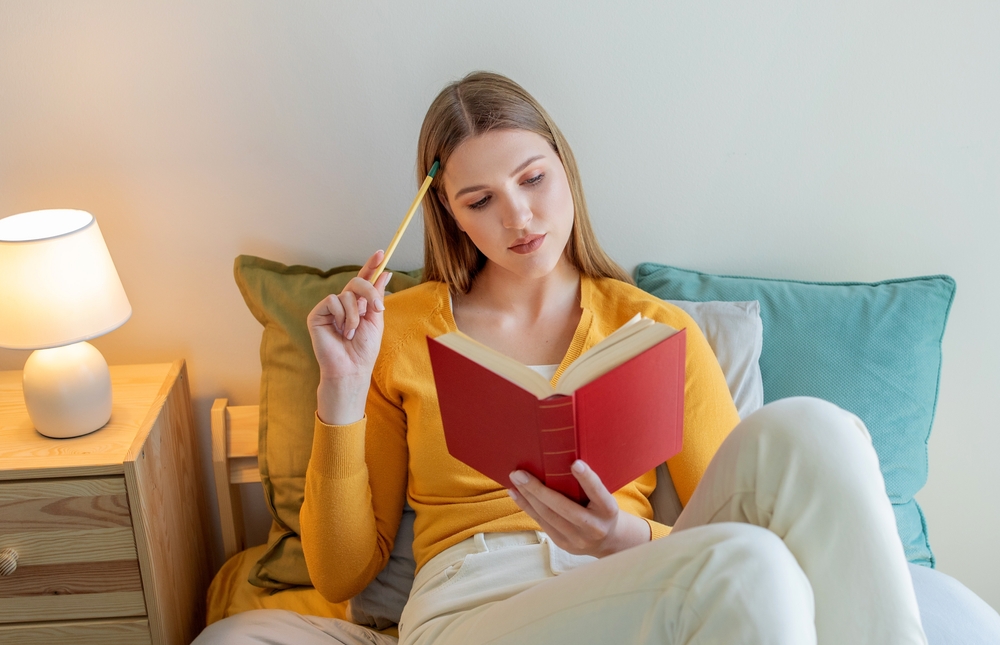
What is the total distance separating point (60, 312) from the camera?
129 centimetres

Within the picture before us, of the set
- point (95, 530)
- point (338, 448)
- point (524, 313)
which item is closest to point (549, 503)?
point (338, 448)

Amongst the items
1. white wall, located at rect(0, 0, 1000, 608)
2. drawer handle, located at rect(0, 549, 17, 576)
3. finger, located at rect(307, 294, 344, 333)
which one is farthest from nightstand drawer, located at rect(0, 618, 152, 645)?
finger, located at rect(307, 294, 344, 333)

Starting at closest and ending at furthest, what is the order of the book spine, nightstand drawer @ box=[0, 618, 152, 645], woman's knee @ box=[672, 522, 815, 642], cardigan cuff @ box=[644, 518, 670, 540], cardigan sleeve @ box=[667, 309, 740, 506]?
1. woman's knee @ box=[672, 522, 815, 642]
2. the book spine
3. cardigan cuff @ box=[644, 518, 670, 540]
4. cardigan sleeve @ box=[667, 309, 740, 506]
5. nightstand drawer @ box=[0, 618, 152, 645]

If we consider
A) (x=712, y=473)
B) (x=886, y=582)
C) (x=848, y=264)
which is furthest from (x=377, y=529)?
(x=848, y=264)

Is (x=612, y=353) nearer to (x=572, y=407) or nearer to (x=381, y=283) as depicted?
(x=572, y=407)

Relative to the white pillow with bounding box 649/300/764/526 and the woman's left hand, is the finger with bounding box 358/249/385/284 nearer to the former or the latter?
the woman's left hand

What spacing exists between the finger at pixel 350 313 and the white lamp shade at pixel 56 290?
447mm

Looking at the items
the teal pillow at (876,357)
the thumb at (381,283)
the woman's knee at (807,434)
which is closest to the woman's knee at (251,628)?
the thumb at (381,283)

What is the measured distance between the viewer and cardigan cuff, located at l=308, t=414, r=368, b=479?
1.19 meters

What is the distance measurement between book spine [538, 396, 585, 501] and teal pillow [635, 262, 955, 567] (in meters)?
0.67

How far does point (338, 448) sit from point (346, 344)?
151 millimetres

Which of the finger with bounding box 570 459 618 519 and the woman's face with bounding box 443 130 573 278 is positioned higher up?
the woman's face with bounding box 443 130 573 278

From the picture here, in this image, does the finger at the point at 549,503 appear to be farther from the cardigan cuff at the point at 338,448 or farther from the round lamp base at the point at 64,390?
the round lamp base at the point at 64,390

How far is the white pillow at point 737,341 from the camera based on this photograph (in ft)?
4.72
